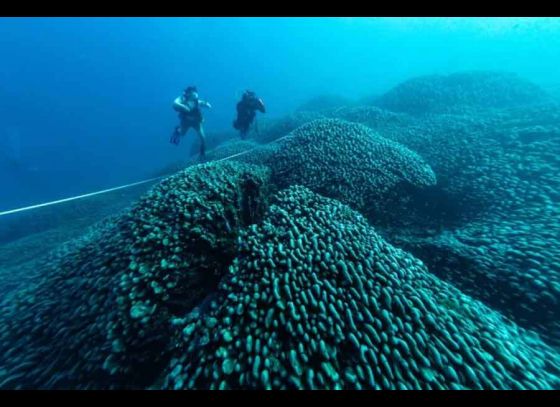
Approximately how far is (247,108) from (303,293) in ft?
35.6

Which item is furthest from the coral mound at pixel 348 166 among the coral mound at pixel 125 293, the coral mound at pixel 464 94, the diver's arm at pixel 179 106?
the coral mound at pixel 464 94

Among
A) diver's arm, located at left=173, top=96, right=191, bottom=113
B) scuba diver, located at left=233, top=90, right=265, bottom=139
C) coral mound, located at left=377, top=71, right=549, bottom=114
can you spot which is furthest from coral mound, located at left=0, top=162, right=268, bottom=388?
coral mound, located at left=377, top=71, right=549, bottom=114

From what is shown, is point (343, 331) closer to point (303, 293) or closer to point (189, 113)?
point (303, 293)

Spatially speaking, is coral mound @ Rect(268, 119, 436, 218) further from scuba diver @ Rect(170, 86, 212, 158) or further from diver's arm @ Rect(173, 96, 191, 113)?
scuba diver @ Rect(170, 86, 212, 158)

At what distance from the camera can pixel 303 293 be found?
319 cm

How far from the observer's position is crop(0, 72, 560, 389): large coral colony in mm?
2742

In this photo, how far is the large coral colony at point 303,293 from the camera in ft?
9.00

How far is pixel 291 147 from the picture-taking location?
764 cm

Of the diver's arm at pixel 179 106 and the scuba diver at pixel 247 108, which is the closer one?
the diver's arm at pixel 179 106

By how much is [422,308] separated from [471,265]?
6.98 ft

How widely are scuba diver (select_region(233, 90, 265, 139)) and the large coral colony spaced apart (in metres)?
6.50

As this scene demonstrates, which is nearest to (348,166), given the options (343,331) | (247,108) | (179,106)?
(343,331)

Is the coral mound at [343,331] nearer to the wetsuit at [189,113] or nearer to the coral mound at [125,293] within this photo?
the coral mound at [125,293]

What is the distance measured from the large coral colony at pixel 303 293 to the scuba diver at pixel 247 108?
650cm
